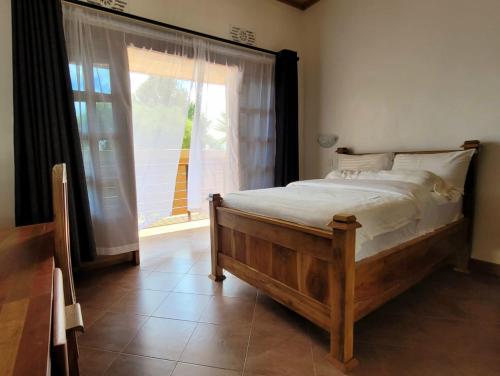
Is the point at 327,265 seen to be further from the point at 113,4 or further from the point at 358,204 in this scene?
the point at 113,4

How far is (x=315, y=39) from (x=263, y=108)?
1.15 metres

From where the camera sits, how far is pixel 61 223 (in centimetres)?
96

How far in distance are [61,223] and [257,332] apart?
117 cm

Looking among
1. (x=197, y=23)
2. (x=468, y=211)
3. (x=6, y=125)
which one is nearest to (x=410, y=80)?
(x=468, y=211)

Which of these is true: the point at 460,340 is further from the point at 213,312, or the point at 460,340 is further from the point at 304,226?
the point at 213,312

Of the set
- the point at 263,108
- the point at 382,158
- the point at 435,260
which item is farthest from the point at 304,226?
the point at 263,108

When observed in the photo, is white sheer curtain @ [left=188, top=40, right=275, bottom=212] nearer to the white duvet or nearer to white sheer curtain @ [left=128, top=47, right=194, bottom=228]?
white sheer curtain @ [left=128, top=47, right=194, bottom=228]

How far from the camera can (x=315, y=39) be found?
11.8 feet

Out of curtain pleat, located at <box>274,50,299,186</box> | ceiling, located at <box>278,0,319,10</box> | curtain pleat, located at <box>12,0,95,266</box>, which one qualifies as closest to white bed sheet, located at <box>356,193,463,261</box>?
curtain pleat, located at <box>274,50,299,186</box>

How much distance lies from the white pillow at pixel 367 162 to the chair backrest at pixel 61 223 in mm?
2523

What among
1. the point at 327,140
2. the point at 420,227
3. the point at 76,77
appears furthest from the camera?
the point at 327,140

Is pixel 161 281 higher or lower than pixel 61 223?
lower

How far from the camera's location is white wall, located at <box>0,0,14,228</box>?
6.63 feet

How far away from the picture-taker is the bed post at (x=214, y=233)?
218 cm
